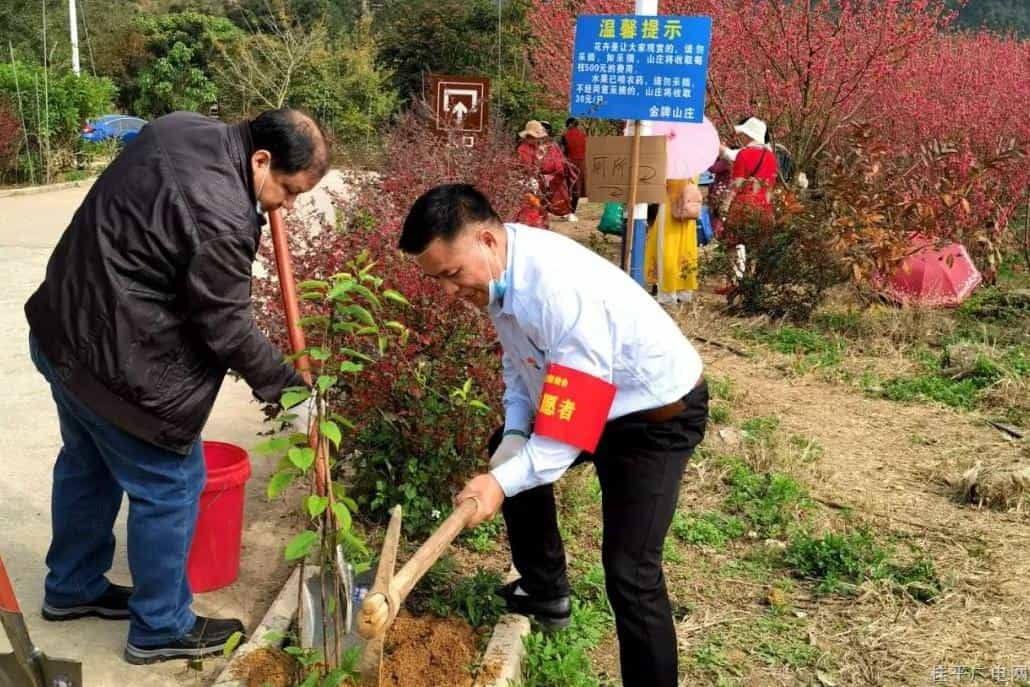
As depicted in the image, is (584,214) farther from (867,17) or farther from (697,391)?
(697,391)

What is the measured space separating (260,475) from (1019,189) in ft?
24.9

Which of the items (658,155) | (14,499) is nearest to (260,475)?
(14,499)

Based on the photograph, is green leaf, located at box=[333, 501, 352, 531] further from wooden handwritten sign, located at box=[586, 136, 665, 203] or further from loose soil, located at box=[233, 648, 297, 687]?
wooden handwritten sign, located at box=[586, 136, 665, 203]

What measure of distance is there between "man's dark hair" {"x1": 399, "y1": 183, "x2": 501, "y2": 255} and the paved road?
5.21 feet

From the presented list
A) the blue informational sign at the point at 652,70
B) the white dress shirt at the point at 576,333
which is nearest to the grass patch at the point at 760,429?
the blue informational sign at the point at 652,70

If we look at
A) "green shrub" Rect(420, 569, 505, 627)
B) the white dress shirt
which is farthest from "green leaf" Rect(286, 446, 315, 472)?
"green shrub" Rect(420, 569, 505, 627)

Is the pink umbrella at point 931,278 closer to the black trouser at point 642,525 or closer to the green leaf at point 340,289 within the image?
the black trouser at point 642,525

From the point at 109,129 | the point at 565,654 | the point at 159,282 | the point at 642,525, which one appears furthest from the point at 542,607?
the point at 109,129

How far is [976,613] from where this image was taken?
3898 millimetres

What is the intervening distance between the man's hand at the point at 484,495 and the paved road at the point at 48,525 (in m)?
1.23

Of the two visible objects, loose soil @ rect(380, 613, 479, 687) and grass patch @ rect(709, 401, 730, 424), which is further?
grass patch @ rect(709, 401, 730, 424)

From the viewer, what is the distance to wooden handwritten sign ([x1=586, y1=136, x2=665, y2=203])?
636 centimetres

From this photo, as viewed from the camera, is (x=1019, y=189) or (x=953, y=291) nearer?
(x=953, y=291)

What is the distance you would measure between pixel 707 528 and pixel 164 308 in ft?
8.48
